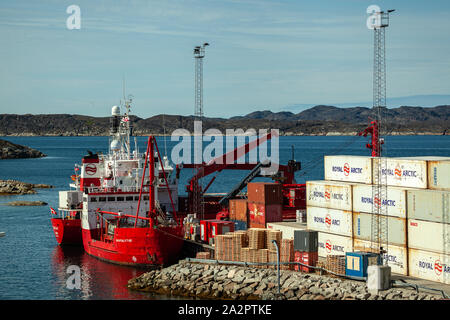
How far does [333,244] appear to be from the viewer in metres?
37.6

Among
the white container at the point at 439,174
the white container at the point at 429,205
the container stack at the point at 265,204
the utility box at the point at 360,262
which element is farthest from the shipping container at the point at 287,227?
the white container at the point at 439,174

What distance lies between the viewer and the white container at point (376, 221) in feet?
110

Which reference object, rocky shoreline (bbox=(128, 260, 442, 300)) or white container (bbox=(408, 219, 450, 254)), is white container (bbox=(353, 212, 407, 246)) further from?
rocky shoreline (bbox=(128, 260, 442, 300))

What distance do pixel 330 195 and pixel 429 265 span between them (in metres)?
8.10

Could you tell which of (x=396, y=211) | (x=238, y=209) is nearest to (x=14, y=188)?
(x=238, y=209)

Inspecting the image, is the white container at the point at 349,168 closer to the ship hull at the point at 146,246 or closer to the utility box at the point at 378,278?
the utility box at the point at 378,278

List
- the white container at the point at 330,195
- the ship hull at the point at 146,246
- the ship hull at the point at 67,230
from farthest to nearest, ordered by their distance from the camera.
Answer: the ship hull at the point at 67,230
the ship hull at the point at 146,246
the white container at the point at 330,195

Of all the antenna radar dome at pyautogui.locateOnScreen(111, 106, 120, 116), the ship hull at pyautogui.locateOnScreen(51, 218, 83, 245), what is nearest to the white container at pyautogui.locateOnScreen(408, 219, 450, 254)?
the ship hull at pyautogui.locateOnScreen(51, 218, 83, 245)

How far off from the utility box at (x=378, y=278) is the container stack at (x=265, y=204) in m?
16.8

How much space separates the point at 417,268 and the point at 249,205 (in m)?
17.8

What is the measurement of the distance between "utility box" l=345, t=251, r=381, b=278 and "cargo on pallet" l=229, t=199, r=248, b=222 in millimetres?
20298

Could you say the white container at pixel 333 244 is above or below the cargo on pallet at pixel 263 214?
below
